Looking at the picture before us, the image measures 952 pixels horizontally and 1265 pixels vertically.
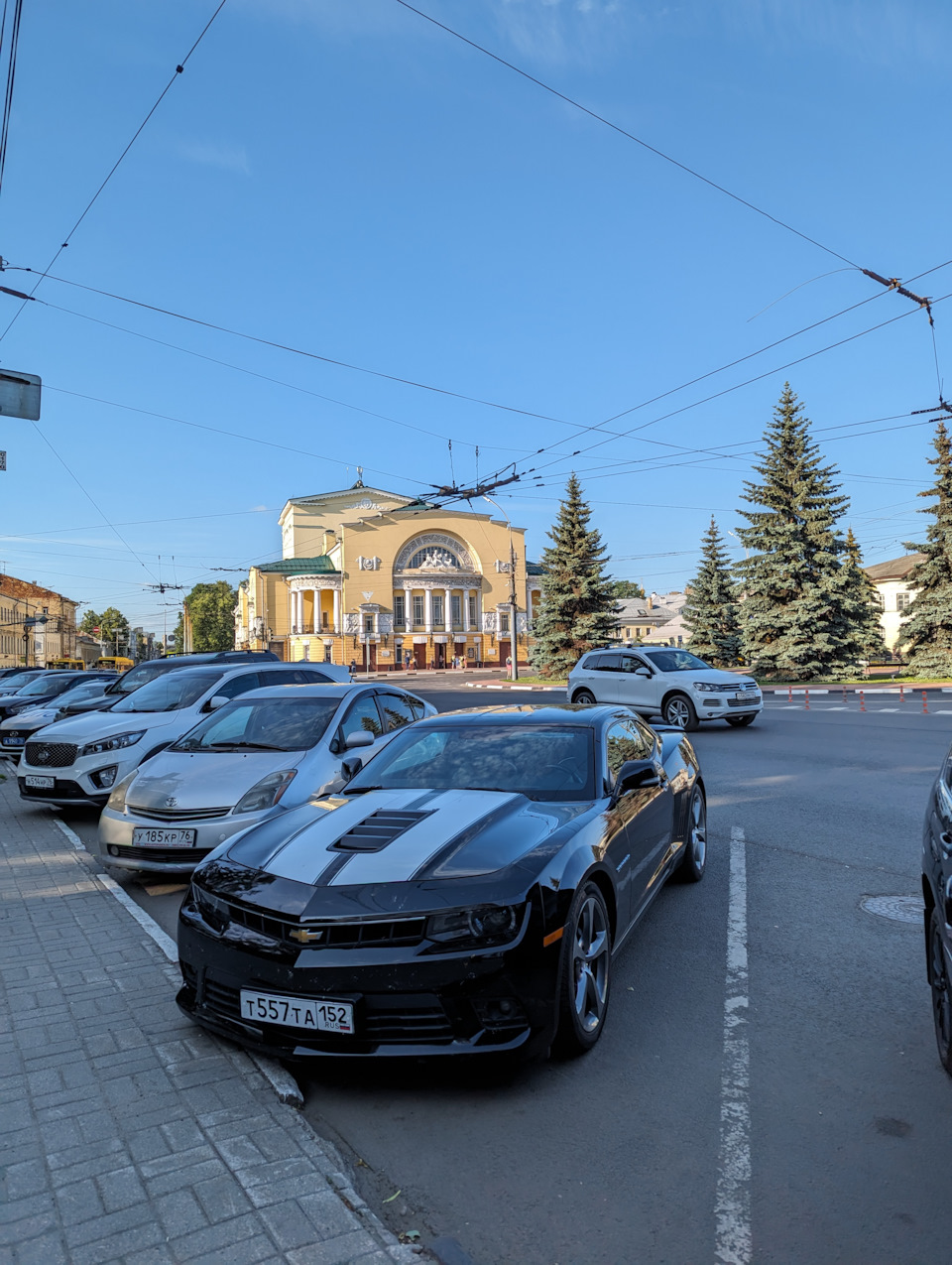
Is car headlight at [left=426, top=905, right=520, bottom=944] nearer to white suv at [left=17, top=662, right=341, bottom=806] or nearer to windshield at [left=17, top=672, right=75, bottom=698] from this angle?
white suv at [left=17, top=662, right=341, bottom=806]

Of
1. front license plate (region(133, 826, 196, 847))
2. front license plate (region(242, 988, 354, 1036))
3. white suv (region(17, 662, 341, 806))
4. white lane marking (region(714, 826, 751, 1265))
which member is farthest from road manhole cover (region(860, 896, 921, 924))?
white suv (region(17, 662, 341, 806))

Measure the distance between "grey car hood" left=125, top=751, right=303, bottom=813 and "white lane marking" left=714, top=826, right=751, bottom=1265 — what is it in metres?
3.49

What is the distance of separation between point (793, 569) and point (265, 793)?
34.1 m

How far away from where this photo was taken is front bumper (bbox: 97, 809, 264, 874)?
5973 millimetres

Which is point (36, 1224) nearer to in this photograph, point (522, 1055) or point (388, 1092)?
point (388, 1092)

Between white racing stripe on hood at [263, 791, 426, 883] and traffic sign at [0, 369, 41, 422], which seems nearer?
white racing stripe on hood at [263, 791, 426, 883]

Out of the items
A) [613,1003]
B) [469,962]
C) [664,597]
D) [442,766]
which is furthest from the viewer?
[664,597]

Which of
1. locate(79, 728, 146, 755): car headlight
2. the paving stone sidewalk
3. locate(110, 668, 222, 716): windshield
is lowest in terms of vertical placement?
the paving stone sidewalk

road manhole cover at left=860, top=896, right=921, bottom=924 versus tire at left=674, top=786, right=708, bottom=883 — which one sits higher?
tire at left=674, top=786, right=708, bottom=883

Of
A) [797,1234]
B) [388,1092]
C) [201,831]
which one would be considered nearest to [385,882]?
[388,1092]

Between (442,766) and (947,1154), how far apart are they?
8.68 feet

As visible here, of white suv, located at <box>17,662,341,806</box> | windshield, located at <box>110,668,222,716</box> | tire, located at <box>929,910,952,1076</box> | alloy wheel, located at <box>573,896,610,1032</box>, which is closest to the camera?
tire, located at <box>929,910,952,1076</box>

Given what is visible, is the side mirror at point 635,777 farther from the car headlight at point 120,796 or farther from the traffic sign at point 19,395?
the traffic sign at point 19,395

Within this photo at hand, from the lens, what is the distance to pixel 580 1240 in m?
2.36
